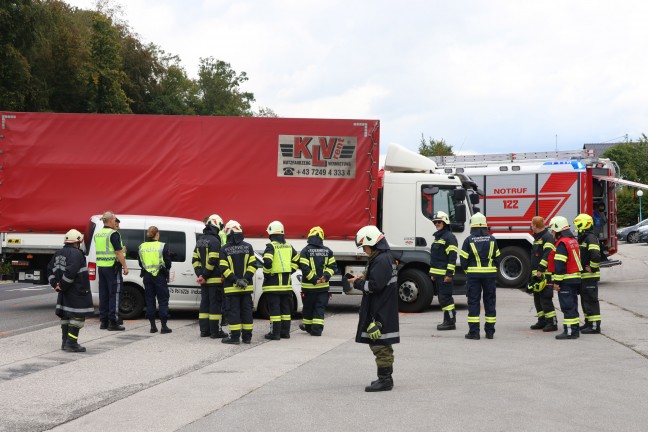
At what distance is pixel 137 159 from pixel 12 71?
19231mm

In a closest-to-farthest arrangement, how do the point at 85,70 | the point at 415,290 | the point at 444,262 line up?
the point at 444,262 < the point at 415,290 < the point at 85,70

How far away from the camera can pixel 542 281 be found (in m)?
13.5

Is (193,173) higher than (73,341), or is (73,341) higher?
(193,173)

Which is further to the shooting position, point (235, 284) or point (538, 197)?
point (538, 197)

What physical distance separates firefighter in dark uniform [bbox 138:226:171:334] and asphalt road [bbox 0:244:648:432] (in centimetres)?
38

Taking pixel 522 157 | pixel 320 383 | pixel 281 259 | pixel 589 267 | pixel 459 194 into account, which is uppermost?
pixel 522 157

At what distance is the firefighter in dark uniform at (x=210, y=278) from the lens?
41.5 feet

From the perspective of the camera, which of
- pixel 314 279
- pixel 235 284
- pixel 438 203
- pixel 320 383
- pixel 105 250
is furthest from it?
pixel 438 203

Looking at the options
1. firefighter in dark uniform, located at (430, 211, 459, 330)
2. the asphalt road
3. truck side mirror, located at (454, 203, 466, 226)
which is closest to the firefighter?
the asphalt road

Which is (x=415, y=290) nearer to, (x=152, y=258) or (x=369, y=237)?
(x=152, y=258)

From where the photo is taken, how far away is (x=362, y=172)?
15.8m

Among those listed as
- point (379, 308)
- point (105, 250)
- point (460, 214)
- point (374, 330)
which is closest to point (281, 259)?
point (105, 250)

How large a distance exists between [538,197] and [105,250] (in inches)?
512

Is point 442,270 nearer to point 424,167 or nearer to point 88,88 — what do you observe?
point 424,167
